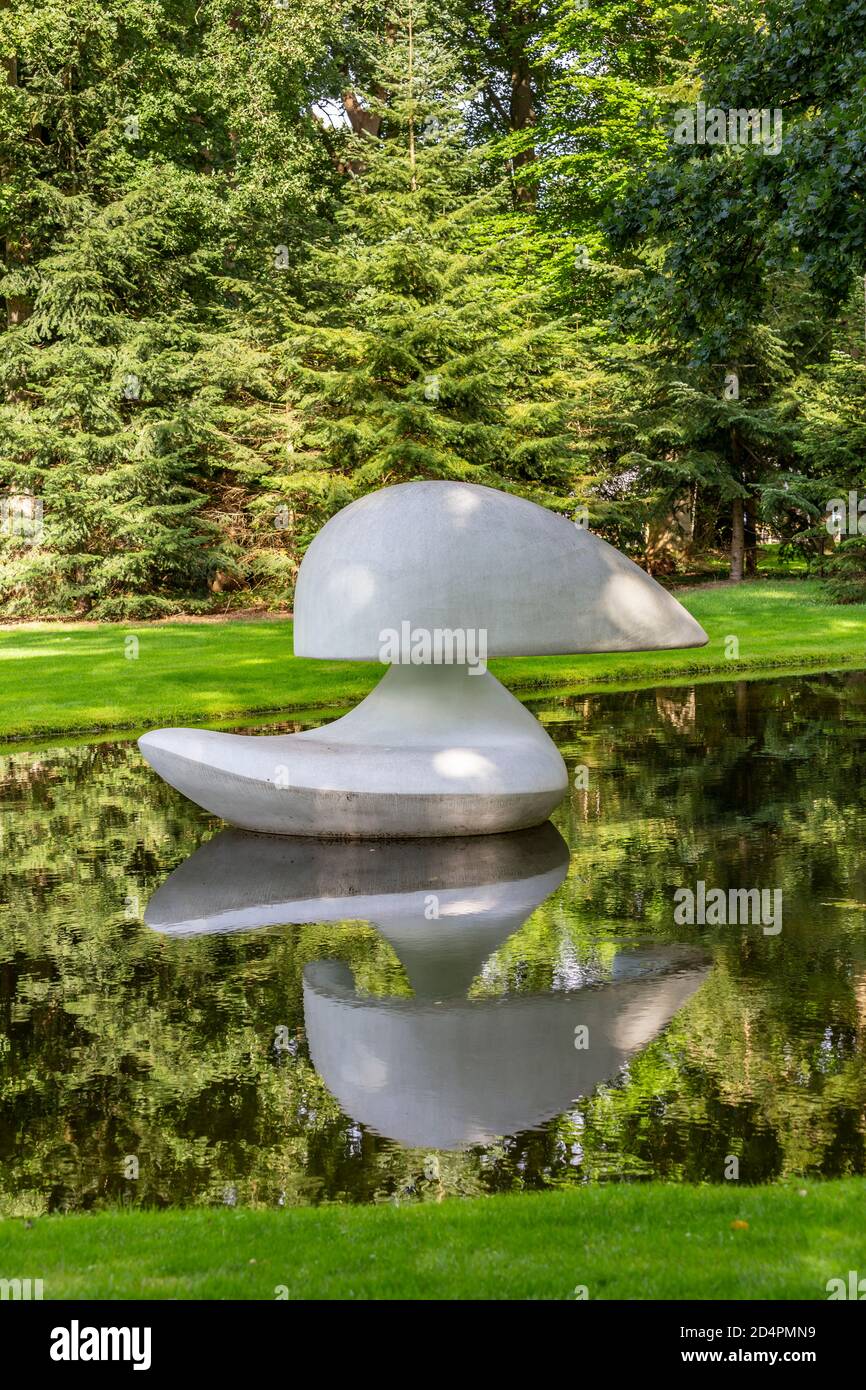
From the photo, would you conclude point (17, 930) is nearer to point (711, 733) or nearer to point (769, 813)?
point (769, 813)

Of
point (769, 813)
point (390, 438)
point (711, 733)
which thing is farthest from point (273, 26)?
point (769, 813)

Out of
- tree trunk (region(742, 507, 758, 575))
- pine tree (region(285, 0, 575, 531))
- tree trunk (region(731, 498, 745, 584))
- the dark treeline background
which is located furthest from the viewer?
tree trunk (region(742, 507, 758, 575))

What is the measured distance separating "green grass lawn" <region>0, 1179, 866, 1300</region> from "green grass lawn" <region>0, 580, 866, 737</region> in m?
13.2

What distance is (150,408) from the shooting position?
34.0m

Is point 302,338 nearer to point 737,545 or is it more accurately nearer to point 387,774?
point 737,545

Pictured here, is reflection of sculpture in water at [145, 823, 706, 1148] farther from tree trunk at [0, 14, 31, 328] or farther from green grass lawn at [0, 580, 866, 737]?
tree trunk at [0, 14, 31, 328]

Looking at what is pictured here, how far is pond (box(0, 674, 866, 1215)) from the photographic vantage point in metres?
5.67

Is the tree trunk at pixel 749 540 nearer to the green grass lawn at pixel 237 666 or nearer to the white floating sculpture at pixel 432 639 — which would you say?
the green grass lawn at pixel 237 666

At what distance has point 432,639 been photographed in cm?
1115

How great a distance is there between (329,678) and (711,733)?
686 centimetres

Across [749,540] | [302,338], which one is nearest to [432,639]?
[302,338]

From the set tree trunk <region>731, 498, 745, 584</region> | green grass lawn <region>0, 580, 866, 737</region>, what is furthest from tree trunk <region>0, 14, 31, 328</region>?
tree trunk <region>731, 498, 745, 584</region>

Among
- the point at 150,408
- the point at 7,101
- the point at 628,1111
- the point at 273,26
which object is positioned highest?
the point at 273,26

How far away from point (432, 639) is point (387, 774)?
1.24 m
